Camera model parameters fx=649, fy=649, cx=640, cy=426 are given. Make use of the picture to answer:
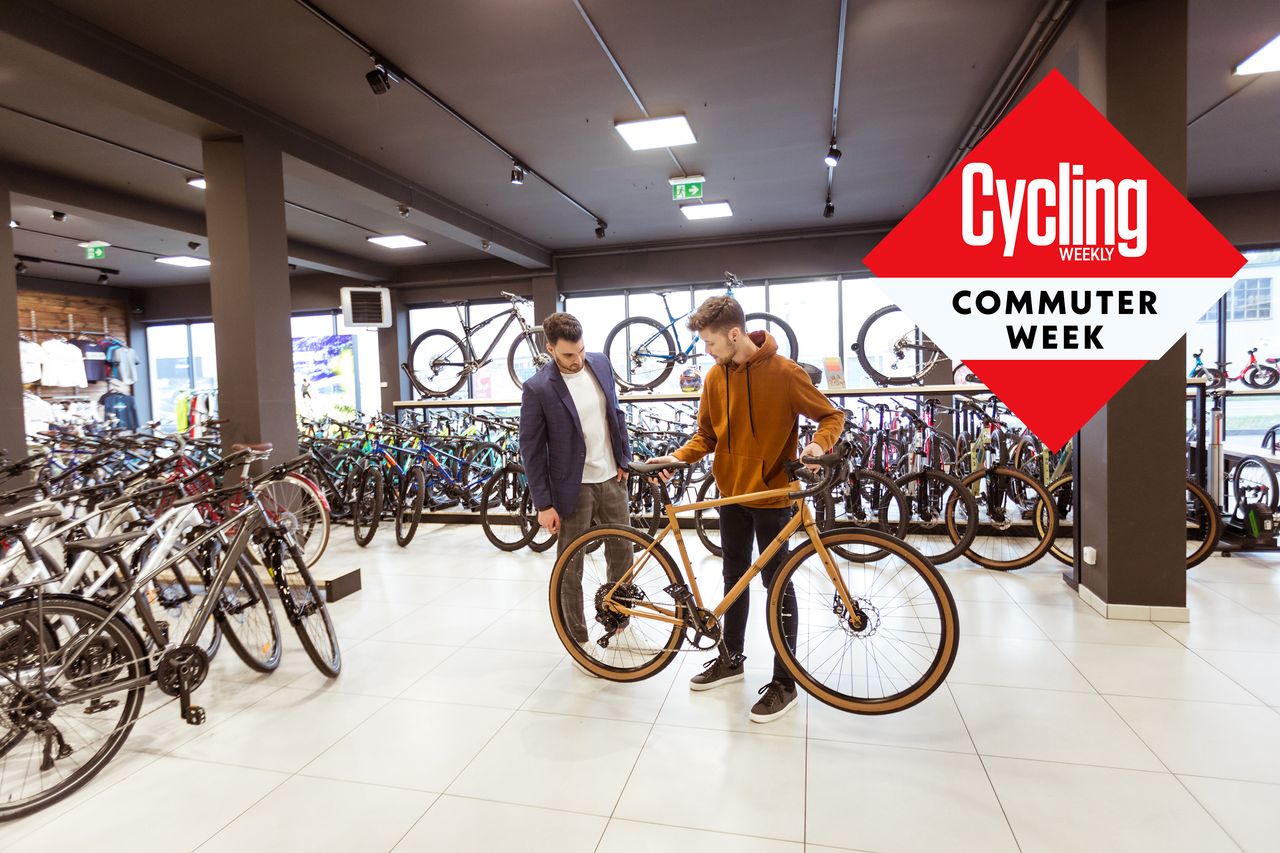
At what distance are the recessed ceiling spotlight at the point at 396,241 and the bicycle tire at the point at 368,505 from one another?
397 cm

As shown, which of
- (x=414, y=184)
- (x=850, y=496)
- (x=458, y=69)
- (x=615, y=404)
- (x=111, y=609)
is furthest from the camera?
(x=414, y=184)

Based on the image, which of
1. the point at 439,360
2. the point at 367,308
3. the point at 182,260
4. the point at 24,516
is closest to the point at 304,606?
the point at 24,516

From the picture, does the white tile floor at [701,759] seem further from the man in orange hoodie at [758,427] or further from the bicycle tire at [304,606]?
the man in orange hoodie at [758,427]

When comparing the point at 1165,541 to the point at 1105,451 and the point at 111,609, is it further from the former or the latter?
the point at 111,609

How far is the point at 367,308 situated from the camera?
8109 millimetres

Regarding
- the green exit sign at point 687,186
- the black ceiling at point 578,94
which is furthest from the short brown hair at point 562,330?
the green exit sign at point 687,186

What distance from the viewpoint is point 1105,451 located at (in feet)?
10.4

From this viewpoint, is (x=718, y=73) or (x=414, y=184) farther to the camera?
(x=414, y=184)

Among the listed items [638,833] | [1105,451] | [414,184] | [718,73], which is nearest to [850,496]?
[1105,451]

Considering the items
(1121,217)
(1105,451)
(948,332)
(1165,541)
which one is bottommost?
(1165,541)

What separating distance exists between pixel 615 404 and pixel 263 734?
6.05 feet

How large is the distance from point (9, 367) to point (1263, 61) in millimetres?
8790

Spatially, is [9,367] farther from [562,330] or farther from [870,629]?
[870,629]

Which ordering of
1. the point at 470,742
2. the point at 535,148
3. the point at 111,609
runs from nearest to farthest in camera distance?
the point at 111,609 < the point at 470,742 < the point at 535,148
